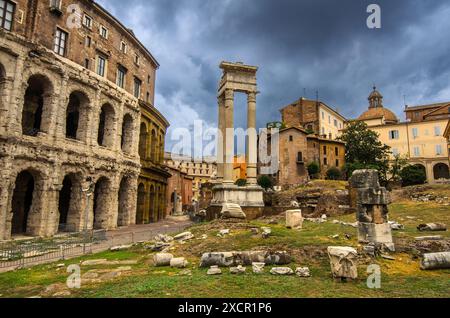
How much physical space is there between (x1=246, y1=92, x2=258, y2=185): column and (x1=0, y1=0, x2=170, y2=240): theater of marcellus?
1088 cm

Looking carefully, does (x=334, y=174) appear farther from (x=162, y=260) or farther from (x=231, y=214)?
(x=162, y=260)

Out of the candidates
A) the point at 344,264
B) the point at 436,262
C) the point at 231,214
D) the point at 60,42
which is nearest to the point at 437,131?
the point at 231,214

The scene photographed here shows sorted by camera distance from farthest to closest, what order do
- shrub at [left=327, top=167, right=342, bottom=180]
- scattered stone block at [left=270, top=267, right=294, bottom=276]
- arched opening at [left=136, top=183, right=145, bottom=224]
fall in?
shrub at [left=327, top=167, right=342, bottom=180]
arched opening at [left=136, top=183, right=145, bottom=224]
scattered stone block at [left=270, top=267, right=294, bottom=276]

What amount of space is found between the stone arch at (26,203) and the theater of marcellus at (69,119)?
0.06 metres

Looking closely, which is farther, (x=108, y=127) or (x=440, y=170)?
(x=440, y=170)

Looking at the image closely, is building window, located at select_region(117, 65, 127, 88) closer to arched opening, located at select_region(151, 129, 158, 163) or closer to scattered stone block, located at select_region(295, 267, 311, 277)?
arched opening, located at select_region(151, 129, 158, 163)

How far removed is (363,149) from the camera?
51188mm

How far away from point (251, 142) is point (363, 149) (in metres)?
37.1

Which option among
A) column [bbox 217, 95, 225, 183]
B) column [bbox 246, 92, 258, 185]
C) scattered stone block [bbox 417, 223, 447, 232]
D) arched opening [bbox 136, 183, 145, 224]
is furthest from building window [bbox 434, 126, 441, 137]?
arched opening [bbox 136, 183, 145, 224]

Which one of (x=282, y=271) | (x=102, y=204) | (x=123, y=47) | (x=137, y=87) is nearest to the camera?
(x=282, y=271)

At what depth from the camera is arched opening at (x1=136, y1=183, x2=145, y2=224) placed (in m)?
31.2

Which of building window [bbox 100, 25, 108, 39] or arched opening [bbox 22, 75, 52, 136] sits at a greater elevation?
building window [bbox 100, 25, 108, 39]
